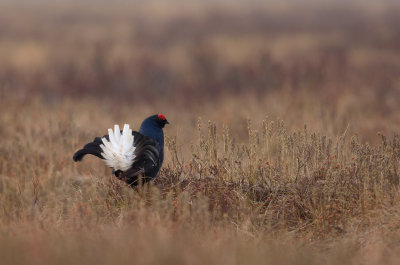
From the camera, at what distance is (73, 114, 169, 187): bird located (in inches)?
183

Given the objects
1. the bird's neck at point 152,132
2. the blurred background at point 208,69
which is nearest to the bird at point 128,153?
the bird's neck at point 152,132

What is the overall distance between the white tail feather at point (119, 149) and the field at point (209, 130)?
0.87ft

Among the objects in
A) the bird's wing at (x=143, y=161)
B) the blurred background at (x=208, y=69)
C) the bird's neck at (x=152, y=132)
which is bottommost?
the bird's wing at (x=143, y=161)

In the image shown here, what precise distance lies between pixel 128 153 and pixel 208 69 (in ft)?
34.6

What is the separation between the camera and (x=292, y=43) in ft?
54.2

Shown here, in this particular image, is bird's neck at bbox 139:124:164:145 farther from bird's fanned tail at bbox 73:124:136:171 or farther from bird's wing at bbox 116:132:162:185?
bird's fanned tail at bbox 73:124:136:171

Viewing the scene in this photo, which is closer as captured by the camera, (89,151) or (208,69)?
(89,151)

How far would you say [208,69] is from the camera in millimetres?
15039

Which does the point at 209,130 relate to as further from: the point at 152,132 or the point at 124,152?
the point at 124,152

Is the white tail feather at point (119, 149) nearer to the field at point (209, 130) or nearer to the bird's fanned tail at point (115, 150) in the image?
the bird's fanned tail at point (115, 150)

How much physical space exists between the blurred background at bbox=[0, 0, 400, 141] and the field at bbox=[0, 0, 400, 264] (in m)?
0.06

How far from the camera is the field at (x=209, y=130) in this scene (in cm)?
407

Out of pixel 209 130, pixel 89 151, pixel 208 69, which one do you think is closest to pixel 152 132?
pixel 209 130

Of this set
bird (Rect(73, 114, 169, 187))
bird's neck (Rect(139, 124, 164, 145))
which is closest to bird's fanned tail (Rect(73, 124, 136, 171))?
bird (Rect(73, 114, 169, 187))
